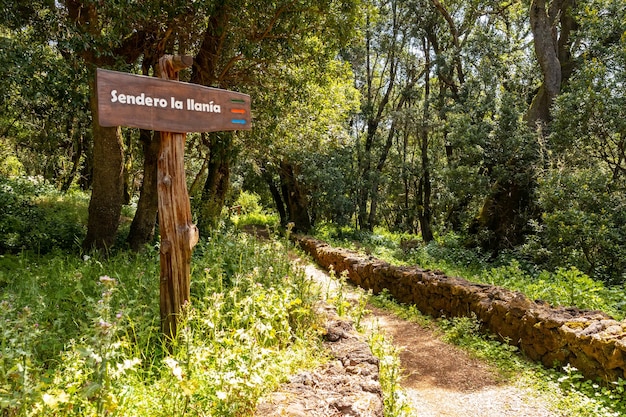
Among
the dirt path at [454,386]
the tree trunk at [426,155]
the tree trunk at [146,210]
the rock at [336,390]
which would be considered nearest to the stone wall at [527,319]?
the dirt path at [454,386]

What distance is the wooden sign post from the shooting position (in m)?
3.07

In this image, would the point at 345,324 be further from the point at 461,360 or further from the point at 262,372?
the point at 461,360

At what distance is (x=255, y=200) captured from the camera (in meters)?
27.0

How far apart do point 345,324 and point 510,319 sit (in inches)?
97.5

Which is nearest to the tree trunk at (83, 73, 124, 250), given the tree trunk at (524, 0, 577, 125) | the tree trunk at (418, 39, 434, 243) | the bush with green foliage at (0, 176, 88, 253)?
the bush with green foliage at (0, 176, 88, 253)

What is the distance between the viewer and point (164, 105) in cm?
314

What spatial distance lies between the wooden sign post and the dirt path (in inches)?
74.0

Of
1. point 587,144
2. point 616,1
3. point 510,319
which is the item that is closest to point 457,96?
point 616,1

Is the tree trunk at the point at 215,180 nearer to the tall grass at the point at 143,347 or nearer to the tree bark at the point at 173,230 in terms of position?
the tall grass at the point at 143,347

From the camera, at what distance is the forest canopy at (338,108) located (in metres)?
6.46

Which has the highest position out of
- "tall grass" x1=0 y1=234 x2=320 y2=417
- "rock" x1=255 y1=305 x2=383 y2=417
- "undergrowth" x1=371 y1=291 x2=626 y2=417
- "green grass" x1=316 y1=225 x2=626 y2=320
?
"tall grass" x1=0 y1=234 x2=320 y2=417

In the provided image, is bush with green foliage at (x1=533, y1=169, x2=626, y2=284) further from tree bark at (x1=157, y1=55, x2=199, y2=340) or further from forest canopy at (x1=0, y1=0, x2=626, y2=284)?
tree bark at (x1=157, y1=55, x2=199, y2=340)

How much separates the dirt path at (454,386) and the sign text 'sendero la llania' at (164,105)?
2.15 meters

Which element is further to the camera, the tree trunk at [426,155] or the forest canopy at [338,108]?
the tree trunk at [426,155]
